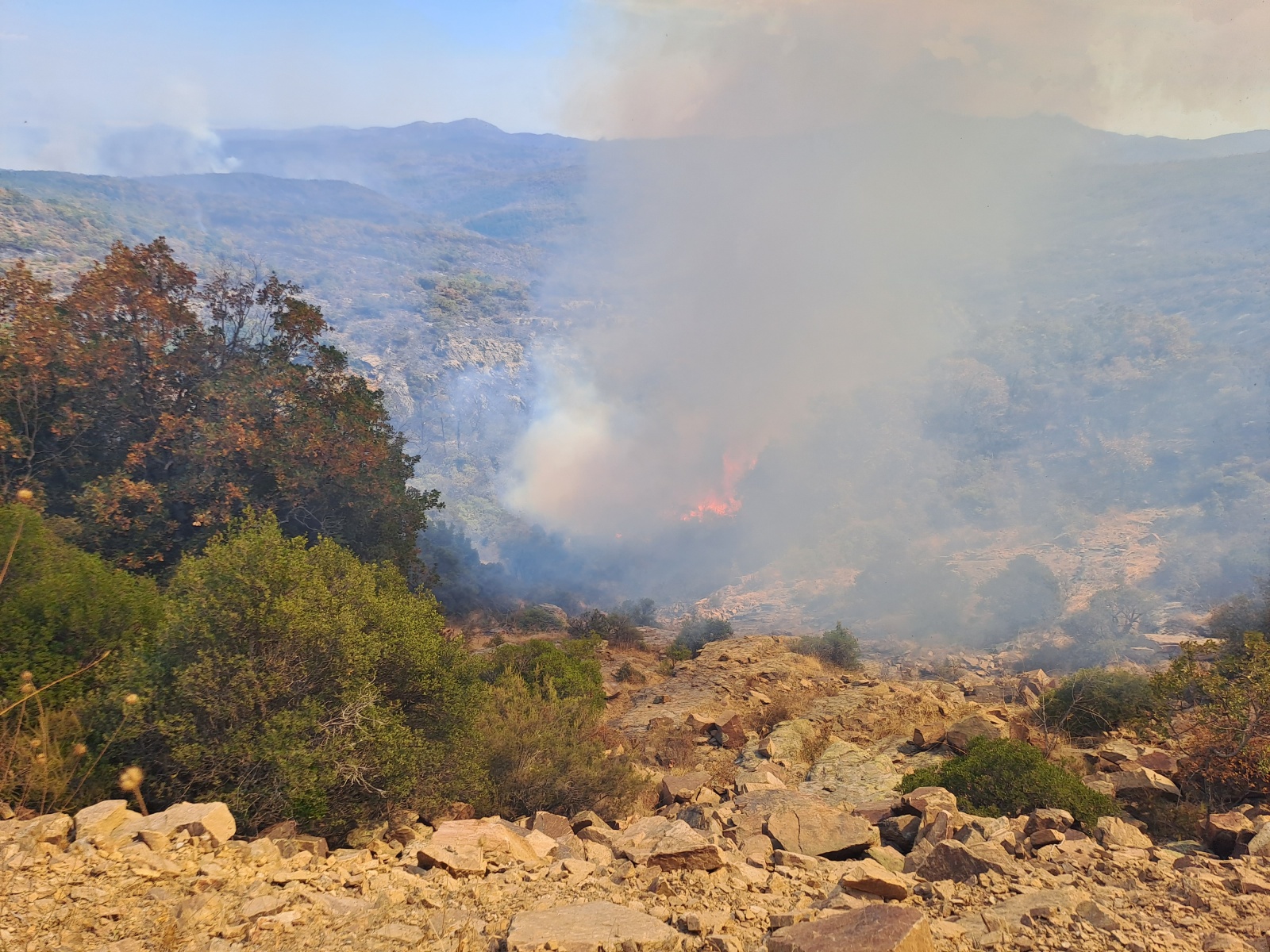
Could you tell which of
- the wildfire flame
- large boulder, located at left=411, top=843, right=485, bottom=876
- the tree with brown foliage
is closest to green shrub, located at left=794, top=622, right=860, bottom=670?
the tree with brown foliage

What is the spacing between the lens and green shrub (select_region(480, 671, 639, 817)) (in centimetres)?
1106

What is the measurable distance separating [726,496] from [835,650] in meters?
45.6

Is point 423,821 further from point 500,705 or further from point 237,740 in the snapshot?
point 500,705

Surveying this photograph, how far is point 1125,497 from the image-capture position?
211 feet

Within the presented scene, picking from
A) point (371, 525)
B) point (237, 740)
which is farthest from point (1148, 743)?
point (371, 525)

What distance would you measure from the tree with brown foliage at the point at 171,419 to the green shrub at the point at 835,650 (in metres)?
16.6

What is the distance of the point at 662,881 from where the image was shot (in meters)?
6.91

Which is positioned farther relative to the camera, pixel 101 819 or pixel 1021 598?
pixel 1021 598

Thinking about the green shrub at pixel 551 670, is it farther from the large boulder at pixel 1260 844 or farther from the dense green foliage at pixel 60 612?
the large boulder at pixel 1260 844

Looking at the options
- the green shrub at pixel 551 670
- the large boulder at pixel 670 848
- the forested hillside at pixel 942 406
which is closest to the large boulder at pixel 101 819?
the large boulder at pixel 670 848

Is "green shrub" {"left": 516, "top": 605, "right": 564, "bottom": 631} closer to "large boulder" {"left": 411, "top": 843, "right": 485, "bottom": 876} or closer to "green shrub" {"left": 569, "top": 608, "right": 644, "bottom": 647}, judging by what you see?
"green shrub" {"left": 569, "top": 608, "right": 644, "bottom": 647}

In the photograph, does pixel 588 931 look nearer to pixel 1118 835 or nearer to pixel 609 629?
pixel 1118 835

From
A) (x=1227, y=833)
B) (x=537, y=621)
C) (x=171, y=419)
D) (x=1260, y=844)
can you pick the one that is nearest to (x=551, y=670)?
(x=171, y=419)

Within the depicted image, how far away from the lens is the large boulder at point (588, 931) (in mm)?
5309
